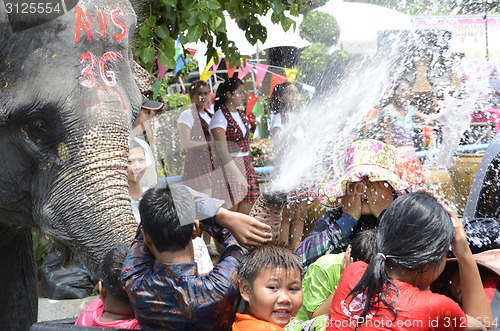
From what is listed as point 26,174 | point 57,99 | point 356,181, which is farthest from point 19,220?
point 356,181

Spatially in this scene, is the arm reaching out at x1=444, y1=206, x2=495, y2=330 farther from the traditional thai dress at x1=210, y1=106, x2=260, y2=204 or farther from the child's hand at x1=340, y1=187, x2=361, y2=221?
the traditional thai dress at x1=210, y1=106, x2=260, y2=204

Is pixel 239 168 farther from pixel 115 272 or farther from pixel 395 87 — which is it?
pixel 115 272

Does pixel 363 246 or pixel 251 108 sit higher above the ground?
pixel 363 246

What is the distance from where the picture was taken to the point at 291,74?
18.9 feet

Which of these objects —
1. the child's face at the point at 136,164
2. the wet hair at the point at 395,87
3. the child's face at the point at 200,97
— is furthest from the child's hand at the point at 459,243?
the child's face at the point at 200,97

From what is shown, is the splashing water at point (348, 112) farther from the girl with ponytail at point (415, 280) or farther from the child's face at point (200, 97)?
the child's face at point (200, 97)

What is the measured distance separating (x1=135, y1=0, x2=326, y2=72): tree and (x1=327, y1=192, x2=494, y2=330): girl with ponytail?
2308mm

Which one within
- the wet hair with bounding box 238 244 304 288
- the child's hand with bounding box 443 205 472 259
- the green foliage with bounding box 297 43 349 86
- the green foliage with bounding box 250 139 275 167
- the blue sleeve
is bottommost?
the green foliage with bounding box 250 139 275 167

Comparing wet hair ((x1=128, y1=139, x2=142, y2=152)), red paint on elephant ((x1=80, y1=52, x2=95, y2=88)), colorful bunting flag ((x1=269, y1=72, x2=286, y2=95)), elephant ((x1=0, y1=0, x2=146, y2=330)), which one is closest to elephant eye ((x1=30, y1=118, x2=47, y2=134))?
elephant ((x1=0, y1=0, x2=146, y2=330))

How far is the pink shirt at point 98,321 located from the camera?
244 cm

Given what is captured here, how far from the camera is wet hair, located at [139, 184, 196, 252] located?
2.15 meters

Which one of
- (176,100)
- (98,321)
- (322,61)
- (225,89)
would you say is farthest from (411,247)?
(176,100)

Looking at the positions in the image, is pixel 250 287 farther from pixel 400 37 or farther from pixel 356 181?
pixel 400 37

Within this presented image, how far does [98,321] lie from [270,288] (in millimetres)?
803
